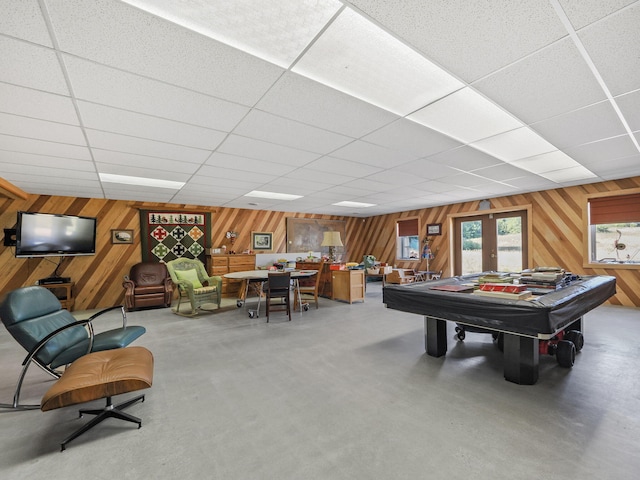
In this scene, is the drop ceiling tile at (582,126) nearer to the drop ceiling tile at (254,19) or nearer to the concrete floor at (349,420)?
the concrete floor at (349,420)

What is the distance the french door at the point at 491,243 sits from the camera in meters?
6.90

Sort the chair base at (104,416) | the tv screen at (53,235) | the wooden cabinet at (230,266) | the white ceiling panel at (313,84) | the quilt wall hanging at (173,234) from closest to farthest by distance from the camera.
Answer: the white ceiling panel at (313,84) → the chair base at (104,416) → the tv screen at (53,235) → the quilt wall hanging at (173,234) → the wooden cabinet at (230,266)

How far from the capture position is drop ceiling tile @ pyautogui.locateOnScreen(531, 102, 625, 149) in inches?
103

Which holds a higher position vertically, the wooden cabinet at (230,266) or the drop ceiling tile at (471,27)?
the drop ceiling tile at (471,27)

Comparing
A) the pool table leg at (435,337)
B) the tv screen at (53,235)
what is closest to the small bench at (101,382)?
the pool table leg at (435,337)

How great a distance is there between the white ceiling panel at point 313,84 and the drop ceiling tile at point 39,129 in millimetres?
20

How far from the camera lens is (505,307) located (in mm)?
2244

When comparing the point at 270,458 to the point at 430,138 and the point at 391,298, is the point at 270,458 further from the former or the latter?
the point at 430,138

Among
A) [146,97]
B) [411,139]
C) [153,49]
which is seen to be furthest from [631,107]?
[146,97]

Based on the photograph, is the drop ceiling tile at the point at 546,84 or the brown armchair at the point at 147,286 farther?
the brown armchair at the point at 147,286

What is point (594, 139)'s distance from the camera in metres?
3.31

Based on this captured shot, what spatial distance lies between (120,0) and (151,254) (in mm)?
6588

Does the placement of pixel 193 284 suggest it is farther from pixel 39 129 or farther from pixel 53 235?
pixel 39 129

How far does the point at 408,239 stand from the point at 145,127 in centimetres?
850
